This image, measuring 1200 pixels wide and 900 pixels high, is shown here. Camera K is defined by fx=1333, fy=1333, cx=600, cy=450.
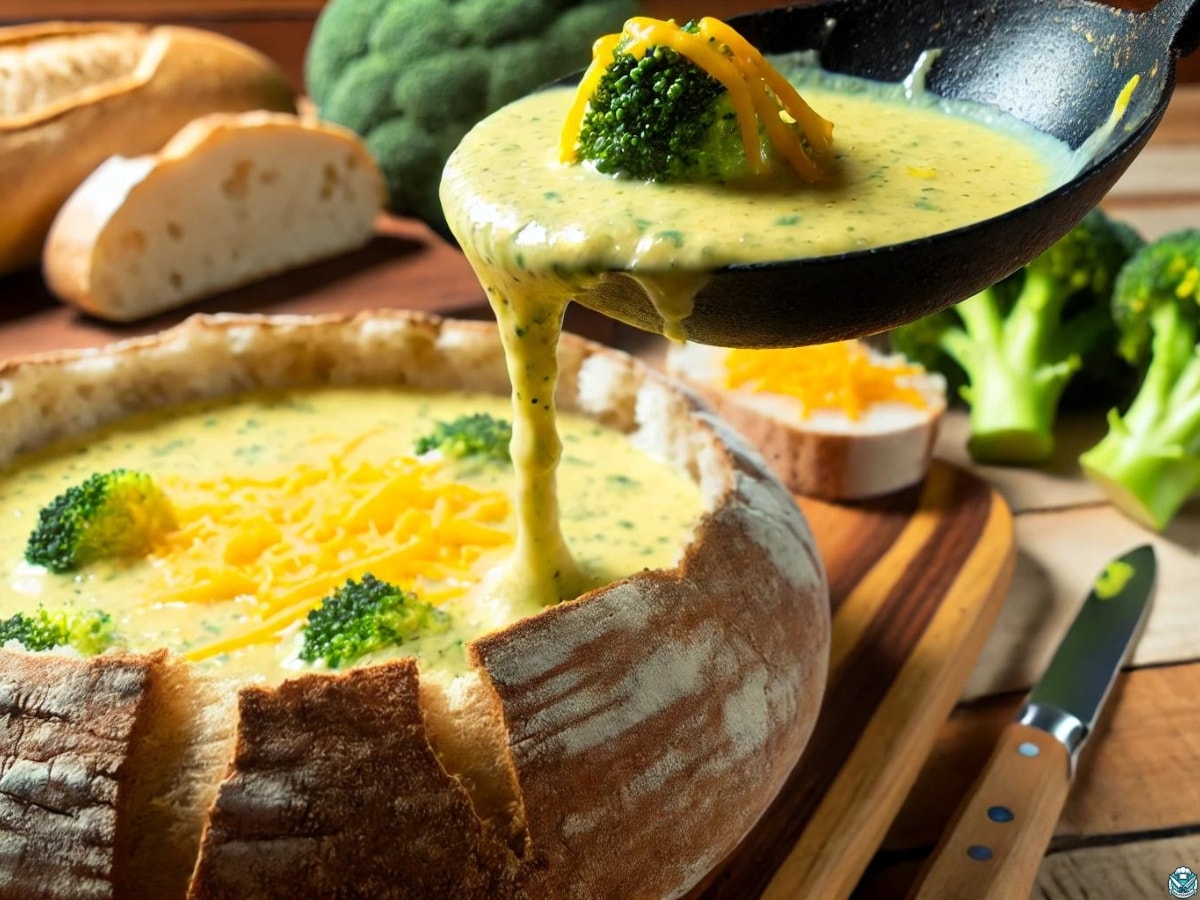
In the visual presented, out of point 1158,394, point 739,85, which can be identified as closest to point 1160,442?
point 1158,394

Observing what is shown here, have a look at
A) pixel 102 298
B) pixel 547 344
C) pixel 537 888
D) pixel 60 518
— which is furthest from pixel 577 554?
pixel 102 298

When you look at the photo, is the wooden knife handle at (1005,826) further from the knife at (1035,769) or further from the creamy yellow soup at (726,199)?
the creamy yellow soup at (726,199)

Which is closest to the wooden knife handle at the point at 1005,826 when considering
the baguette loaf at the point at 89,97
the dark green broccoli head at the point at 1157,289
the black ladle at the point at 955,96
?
the black ladle at the point at 955,96

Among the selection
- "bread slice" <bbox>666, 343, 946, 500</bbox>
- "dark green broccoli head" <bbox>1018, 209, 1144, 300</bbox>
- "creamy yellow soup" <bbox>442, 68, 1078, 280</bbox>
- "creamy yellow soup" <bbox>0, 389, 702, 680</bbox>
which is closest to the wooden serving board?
"bread slice" <bbox>666, 343, 946, 500</bbox>

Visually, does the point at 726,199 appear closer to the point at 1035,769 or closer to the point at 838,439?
the point at 1035,769

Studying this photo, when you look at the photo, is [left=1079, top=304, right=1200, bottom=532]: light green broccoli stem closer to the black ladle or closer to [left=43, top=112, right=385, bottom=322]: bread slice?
the black ladle

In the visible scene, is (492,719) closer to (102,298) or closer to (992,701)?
(992,701)
